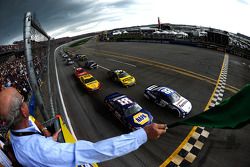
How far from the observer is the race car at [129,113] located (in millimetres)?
9391

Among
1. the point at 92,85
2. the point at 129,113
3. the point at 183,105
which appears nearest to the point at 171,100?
the point at 183,105

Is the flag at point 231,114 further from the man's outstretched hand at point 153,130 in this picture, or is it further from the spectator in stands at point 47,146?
the spectator in stands at point 47,146

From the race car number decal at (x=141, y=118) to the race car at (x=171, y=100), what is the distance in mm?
2126

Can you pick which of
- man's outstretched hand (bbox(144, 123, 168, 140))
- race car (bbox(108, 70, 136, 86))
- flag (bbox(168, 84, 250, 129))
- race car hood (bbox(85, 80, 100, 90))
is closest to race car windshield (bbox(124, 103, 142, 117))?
race car (bbox(108, 70, 136, 86))

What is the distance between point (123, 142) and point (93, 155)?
0.30 meters

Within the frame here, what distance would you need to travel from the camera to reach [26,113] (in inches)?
70.0

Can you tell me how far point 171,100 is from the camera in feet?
36.2

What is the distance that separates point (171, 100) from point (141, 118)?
107 inches

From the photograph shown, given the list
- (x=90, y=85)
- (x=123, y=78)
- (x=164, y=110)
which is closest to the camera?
(x=164, y=110)

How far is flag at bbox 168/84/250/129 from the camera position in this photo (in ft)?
7.25

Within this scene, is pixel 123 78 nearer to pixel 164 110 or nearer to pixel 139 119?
pixel 164 110

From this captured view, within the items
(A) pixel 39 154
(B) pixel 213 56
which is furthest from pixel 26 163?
(B) pixel 213 56

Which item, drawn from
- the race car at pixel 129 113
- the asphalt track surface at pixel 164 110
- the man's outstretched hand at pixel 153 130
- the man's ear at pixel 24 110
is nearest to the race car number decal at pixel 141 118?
the race car at pixel 129 113

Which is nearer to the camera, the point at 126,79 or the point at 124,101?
the point at 124,101
